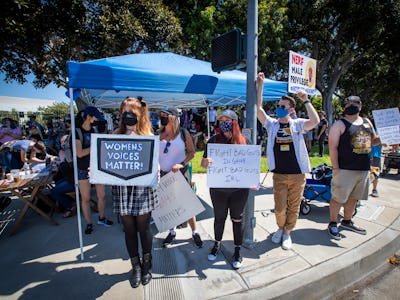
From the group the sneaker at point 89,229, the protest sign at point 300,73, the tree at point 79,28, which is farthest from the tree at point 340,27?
the sneaker at point 89,229

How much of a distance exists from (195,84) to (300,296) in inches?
113

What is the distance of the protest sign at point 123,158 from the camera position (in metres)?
2.34

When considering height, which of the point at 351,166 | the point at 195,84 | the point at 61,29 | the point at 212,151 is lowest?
the point at 351,166

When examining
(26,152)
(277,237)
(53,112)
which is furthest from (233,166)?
(53,112)

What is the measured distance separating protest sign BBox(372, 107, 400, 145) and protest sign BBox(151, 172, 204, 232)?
12.9 ft

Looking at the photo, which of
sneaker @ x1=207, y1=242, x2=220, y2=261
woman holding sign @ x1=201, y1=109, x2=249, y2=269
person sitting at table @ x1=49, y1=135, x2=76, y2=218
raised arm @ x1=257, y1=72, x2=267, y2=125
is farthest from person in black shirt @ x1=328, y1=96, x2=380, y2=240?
person sitting at table @ x1=49, y1=135, x2=76, y2=218

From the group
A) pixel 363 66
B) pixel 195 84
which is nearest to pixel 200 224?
pixel 195 84

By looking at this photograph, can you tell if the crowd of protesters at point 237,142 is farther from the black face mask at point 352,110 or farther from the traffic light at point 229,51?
the traffic light at point 229,51

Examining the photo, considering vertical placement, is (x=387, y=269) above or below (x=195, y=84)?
below

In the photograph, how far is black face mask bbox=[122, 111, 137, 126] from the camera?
2.37 meters

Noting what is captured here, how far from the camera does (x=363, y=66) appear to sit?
19.1 meters

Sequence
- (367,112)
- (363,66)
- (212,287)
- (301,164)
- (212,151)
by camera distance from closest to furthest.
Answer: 1. (212,287)
2. (212,151)
3. (301,164)
4. (363,66)
5. (367,112)

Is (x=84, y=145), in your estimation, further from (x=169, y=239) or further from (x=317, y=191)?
(x=317, y=191)

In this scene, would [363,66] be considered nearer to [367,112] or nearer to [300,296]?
[367,112]
